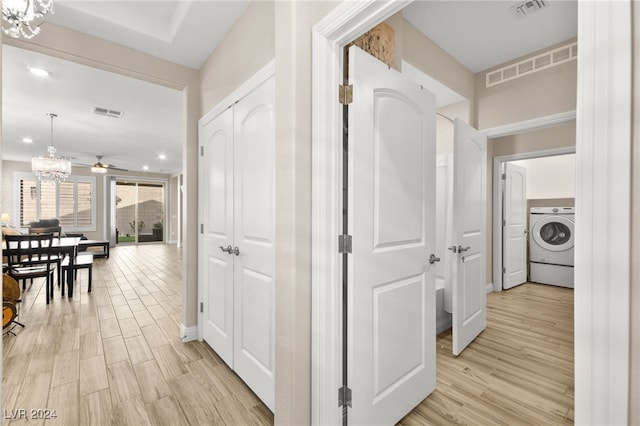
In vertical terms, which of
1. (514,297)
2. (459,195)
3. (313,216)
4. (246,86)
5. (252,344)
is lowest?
(514,297)

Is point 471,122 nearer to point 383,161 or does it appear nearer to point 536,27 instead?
point 536,27

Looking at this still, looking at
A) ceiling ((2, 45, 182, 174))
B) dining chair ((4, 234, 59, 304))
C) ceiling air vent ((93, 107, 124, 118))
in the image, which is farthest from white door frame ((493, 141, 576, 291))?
dining chair ((4, 234, 59, 304))

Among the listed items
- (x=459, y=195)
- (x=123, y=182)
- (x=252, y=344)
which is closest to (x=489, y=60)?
(x=459, y=195)

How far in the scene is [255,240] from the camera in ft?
6.18

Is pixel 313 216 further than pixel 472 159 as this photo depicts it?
No

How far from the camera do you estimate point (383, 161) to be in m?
1.52

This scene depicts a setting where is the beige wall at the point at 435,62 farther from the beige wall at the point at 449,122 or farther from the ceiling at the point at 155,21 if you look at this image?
the ceiling at the point at 155,21

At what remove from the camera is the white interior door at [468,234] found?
237 centimetres

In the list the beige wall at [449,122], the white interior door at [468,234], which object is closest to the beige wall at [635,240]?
the white interior door at [468,234]

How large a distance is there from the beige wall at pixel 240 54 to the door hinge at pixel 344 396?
188cm

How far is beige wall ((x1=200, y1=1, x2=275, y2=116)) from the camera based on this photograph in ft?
6.06

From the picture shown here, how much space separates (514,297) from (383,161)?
3753 mm

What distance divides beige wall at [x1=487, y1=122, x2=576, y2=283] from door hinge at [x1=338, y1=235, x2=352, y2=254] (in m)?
3.57

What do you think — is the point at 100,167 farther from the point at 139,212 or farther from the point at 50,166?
the point at 139,212
